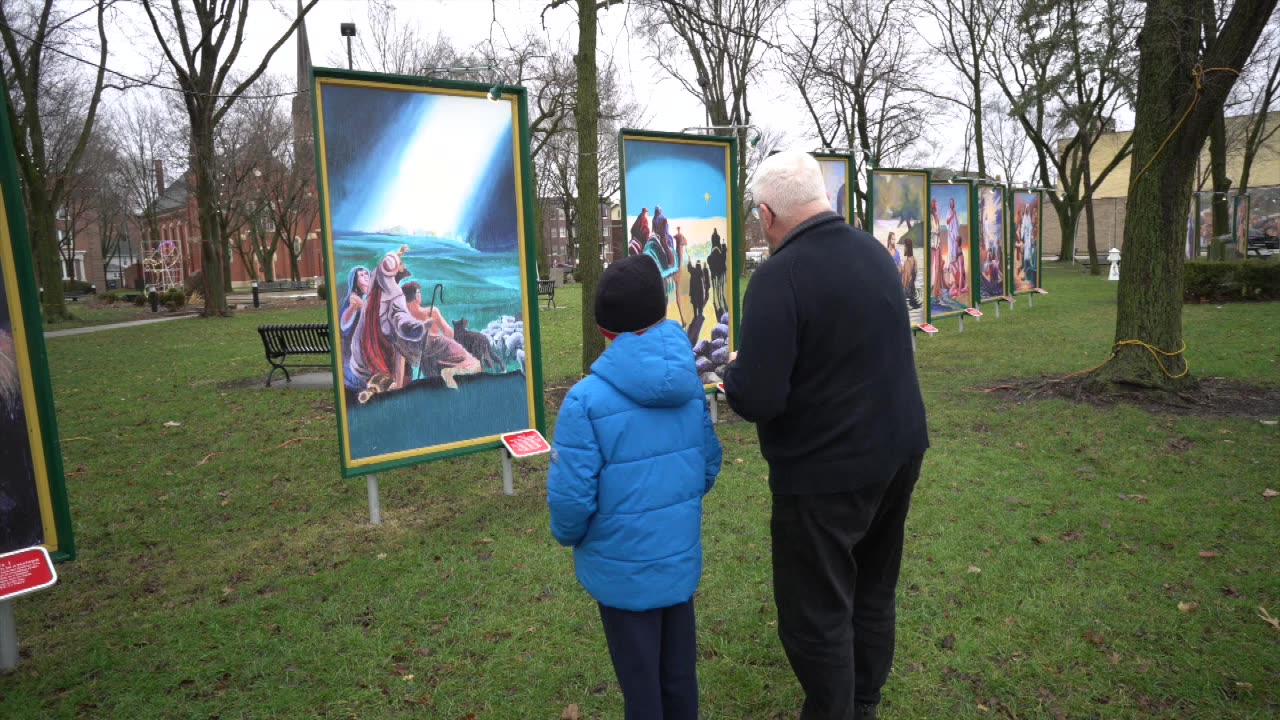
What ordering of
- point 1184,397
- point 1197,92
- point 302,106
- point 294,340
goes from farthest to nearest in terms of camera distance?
point 302,106 < point 294,340 < point 1184,397 < point 1197,92

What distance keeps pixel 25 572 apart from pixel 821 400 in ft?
11.8

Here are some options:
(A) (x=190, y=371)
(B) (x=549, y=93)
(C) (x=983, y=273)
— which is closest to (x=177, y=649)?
(A) (x=190, y=371)

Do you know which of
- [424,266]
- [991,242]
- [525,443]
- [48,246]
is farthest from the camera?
[48,246]

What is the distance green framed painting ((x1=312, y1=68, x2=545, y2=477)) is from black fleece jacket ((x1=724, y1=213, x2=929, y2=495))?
3.20m

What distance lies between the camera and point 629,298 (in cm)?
241

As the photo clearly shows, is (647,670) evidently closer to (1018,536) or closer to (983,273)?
(1018,536)

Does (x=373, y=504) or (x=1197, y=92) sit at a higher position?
(x=1197, y=92)

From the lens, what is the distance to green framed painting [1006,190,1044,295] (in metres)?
17.0

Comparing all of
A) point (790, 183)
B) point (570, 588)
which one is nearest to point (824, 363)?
point (790, 183)

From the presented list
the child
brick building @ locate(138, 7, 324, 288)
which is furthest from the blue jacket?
brick building @ locate(138, 7, 324, 288)

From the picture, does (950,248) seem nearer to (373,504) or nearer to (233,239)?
(373,504)

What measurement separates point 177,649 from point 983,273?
49.9 feet

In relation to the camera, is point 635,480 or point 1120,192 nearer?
point 635,480

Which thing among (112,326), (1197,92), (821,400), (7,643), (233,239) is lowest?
(7,643)
